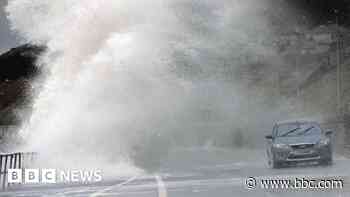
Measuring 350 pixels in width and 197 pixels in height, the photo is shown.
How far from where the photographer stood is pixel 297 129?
20359 mm

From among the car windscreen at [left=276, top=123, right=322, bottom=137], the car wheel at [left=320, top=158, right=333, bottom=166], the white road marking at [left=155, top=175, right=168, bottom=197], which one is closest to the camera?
the white road marking at [left=155, top=175, right=168, bottom=197]

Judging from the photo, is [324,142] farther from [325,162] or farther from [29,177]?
[29,177]

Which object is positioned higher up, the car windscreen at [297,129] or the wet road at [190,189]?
the car windscreen at [297,129]

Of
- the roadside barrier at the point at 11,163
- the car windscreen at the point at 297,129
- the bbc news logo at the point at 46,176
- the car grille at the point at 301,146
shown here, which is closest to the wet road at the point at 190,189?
the bbc news logo at the point at 46,176

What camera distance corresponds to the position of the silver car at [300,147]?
A: 63.0 feet

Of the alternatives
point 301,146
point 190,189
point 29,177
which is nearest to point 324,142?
point 301,146

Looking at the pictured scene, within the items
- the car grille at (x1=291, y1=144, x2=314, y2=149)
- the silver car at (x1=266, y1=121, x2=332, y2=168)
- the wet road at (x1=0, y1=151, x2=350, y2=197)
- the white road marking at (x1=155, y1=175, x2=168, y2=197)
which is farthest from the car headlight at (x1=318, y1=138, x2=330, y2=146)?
the white road marking at (x1=155, y1=175, x2=168, y2=197)

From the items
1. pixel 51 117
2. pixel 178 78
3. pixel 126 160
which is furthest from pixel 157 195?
pixel 178 78

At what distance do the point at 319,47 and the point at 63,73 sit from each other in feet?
209

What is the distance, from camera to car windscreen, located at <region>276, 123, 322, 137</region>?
19.9 m

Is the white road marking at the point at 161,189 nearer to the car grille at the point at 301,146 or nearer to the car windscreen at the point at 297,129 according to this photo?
the car grille at the point at 301,146

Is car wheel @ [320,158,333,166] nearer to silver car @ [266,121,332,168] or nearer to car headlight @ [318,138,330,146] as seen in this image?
silver car @ [266,121,332,168]

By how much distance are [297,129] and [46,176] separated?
8243 millimetres

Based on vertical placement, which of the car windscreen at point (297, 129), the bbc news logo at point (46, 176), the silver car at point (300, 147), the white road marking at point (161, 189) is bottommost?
the white road marking at point (161, 189)
